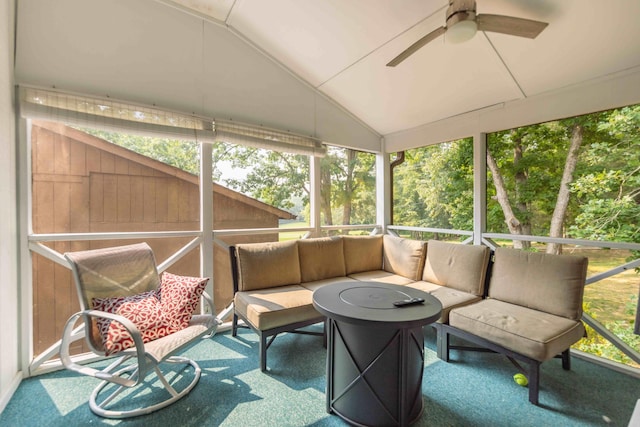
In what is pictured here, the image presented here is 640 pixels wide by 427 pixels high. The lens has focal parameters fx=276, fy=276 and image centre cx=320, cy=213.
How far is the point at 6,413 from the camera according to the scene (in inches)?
71.7

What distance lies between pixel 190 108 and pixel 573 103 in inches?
151

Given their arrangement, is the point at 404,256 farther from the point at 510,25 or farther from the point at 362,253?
the point at 510,25

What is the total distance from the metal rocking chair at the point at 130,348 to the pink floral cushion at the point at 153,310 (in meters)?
0.06

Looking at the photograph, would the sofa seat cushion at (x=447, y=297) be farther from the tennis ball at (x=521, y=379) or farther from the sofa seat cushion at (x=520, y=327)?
the tennis ball at (x=521, y=379)

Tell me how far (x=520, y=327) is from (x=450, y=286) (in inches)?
39.5

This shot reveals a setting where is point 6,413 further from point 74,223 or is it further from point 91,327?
point 74,223

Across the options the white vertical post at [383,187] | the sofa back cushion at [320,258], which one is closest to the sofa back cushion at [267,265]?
the sofa back cushion at [320,258]

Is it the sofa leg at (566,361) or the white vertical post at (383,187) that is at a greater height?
the white vertical post at (383,187)

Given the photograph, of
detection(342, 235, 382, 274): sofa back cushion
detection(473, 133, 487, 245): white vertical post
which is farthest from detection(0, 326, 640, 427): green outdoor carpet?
detection(473, 133, 487, 245): white vertical post

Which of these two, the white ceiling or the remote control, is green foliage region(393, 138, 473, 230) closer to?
the white ceiling

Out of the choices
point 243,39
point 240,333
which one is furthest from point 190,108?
point 240,333

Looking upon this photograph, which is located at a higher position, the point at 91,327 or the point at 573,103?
the point at 573,103

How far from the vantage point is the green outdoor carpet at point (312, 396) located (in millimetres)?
1780

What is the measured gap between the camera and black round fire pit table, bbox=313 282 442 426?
1631mm
